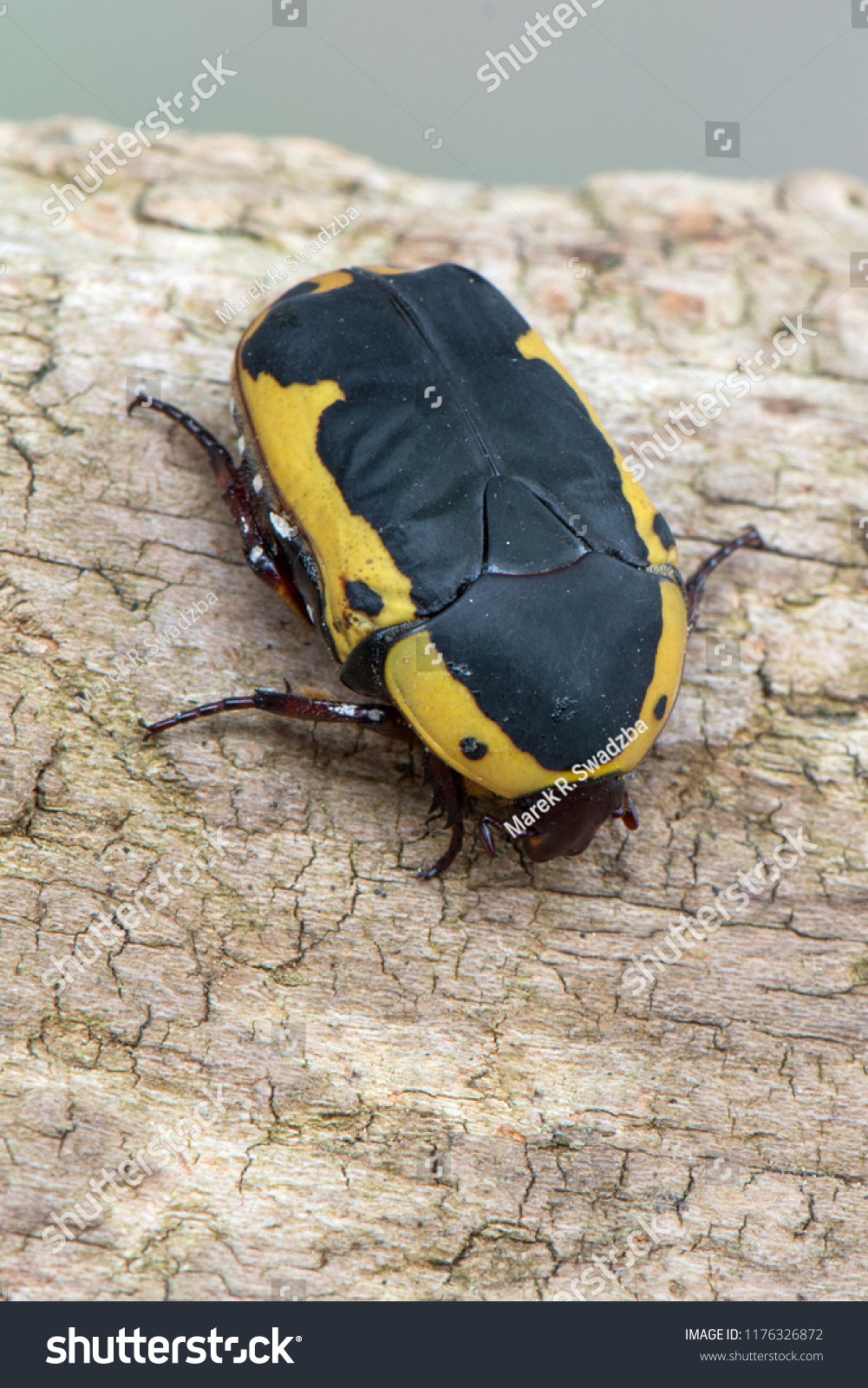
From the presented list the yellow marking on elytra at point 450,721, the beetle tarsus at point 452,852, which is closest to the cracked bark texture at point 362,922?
the beetle tarsus at point 452,852

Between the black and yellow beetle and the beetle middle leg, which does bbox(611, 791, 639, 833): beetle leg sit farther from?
the beetle middle leg

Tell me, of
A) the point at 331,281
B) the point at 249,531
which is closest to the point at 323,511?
the point at 249,531

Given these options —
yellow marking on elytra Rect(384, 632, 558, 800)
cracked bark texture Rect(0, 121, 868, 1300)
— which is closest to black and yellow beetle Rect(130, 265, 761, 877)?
yellow marking on elytra Rect(384, 632, 558, 800)

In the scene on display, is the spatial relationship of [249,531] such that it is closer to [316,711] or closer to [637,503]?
[316,711]

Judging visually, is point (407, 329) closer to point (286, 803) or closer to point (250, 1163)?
point (286, 803)

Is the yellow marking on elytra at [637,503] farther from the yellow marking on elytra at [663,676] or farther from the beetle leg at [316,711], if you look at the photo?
the beetle leg at [316,711]

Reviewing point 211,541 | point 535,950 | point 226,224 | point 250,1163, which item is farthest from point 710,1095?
point 226,224
